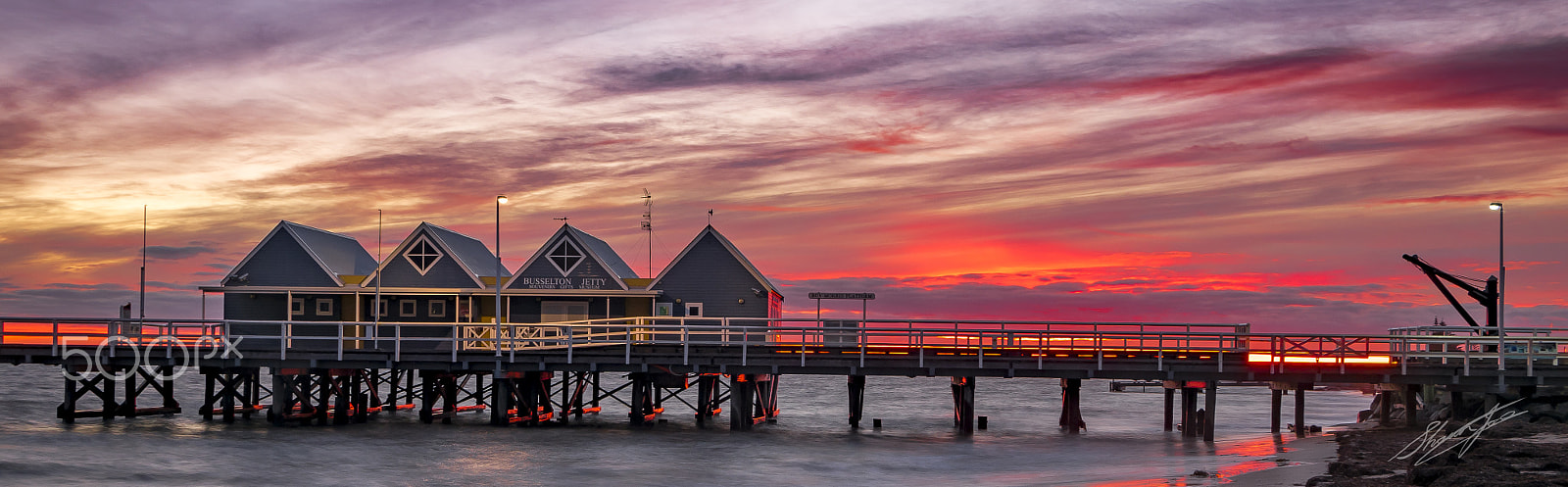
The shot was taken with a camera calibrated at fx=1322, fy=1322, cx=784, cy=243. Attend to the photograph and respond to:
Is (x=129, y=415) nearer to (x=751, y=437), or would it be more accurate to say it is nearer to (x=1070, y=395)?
(x=751, y=437)

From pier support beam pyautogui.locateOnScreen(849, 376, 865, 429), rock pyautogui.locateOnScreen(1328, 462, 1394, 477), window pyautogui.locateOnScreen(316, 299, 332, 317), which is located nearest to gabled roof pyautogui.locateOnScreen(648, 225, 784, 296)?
pier support beam pyautogui.locateOnScreen(849, 376, 865, 429)

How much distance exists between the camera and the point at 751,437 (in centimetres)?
3997

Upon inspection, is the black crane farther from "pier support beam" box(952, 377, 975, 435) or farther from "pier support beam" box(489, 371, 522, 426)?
"pier support beam" box(489, 371, 522, 426)

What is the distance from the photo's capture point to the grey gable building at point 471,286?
50.3 metres

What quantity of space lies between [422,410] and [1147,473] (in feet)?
80.1

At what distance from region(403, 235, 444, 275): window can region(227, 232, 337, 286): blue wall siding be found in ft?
12.2

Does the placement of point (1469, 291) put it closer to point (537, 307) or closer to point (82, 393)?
point (537, 307)

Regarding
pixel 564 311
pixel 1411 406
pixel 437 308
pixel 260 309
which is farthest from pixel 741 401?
pixel 260 309

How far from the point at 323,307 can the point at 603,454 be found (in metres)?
22.4

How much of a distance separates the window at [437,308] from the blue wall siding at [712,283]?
28.7ft

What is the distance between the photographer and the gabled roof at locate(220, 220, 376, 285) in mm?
52688

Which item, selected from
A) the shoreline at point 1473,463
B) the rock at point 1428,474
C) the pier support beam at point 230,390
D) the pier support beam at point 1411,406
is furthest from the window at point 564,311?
the rock at point 1428,474
